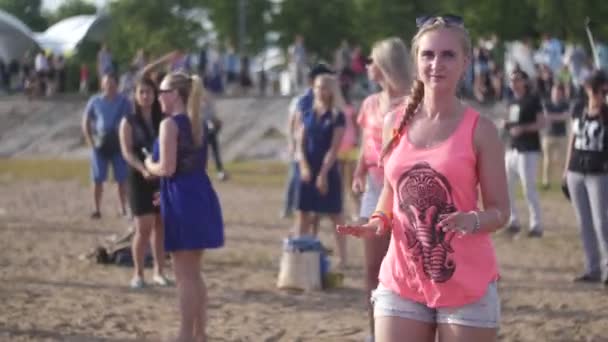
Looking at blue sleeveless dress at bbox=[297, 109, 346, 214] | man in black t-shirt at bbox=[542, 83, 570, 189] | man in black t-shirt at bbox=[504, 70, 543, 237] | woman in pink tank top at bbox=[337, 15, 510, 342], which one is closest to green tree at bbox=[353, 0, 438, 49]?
man in black t-shirt at bbox=[542, 83, 570, 189]

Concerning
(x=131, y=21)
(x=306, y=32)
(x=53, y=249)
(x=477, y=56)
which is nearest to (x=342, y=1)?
(x=306, y=32)

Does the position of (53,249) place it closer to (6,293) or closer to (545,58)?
(6,293)

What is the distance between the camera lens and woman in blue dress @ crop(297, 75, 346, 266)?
10156 mm

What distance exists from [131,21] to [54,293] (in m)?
51.7

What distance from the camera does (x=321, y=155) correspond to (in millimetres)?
10430

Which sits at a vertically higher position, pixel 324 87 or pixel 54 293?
pixel 324 87

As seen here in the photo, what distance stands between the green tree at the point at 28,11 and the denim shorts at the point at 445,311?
62895 mm

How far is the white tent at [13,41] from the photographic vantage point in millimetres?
41688

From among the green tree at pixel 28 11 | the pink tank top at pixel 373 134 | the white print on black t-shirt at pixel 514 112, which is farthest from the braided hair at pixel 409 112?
the green tree at pixel 28 11

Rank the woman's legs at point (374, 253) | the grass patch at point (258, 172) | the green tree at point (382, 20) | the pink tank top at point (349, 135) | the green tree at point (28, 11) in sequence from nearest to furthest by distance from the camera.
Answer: the woman's legs at point (374, 253)
the pink tank top at point (349, 135)
the grass patch at point (258, 172)
the green tree at point (382, 20)
the green tree at point (28, 11)

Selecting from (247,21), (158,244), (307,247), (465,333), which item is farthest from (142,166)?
(247,21)

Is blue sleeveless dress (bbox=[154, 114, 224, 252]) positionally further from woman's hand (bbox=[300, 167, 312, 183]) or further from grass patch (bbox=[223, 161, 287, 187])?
grass patch (bbox=[223, 161, 287, 187])

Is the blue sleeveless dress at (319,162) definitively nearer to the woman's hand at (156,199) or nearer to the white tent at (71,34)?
the woman's hand at (156,199)

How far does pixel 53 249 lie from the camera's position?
12414mm
